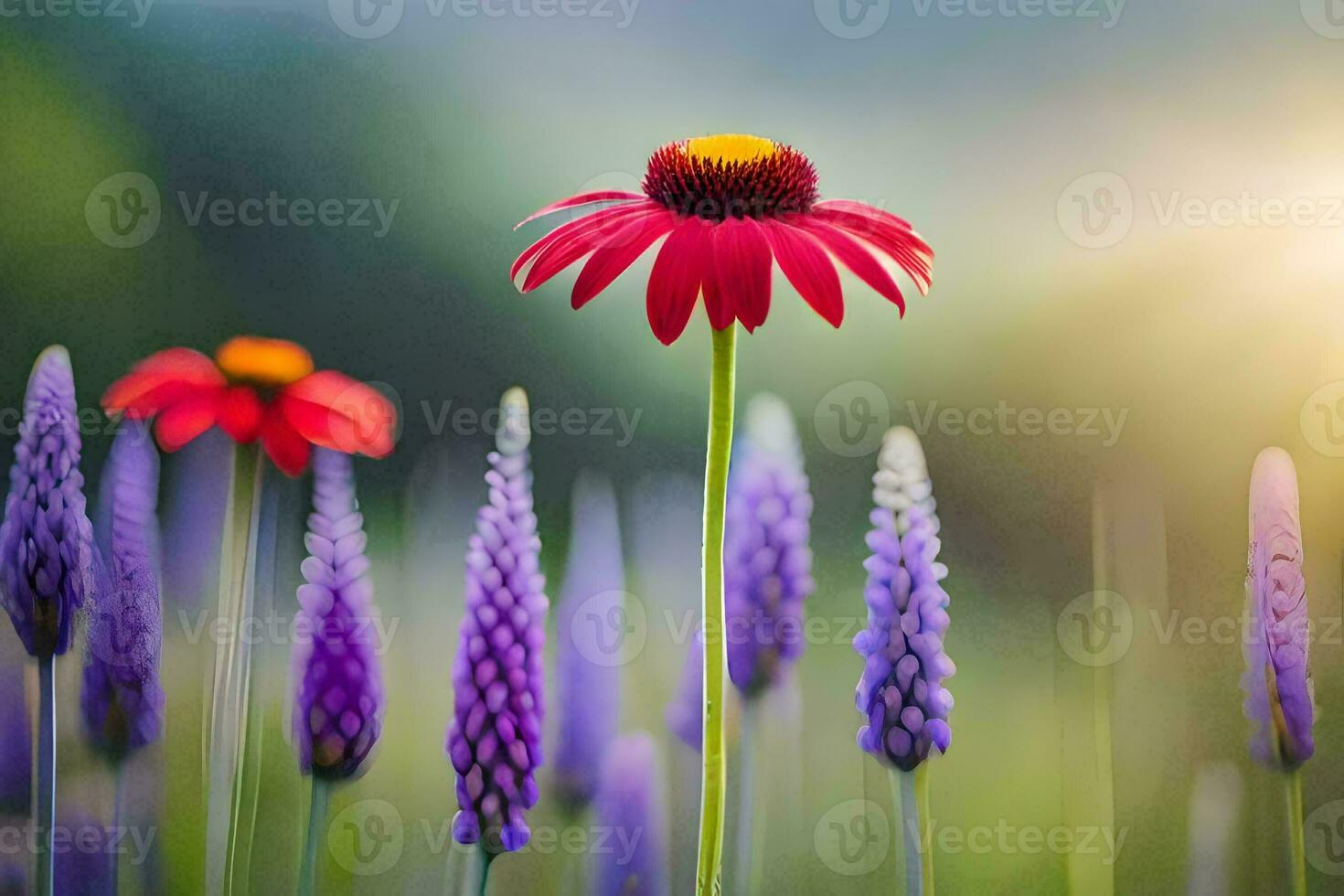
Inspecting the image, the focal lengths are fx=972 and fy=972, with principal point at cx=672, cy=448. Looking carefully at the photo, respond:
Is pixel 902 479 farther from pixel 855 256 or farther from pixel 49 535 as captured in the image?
pixel 49 535

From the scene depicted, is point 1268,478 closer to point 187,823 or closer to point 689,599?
point 689,599

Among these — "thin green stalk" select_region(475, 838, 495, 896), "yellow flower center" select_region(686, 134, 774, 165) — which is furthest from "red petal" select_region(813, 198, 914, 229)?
"thin green stalk" select_region(475, 838, 495, 896)

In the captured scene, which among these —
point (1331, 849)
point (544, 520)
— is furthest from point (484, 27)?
point (1331, 849)

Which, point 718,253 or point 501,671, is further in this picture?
point 501,671

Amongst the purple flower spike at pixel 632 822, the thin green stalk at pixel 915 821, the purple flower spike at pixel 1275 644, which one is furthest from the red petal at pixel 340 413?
the purple flower spike at pixel 1275 644

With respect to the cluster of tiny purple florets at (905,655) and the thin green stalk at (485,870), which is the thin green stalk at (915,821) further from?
the thin green stalk at (485,870)

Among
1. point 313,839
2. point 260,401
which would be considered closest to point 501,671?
point 313,839

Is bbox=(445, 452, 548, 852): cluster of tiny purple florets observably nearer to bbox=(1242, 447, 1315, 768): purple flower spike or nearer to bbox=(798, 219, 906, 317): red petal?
bbox=(798, 219, 906, 317): red petal
